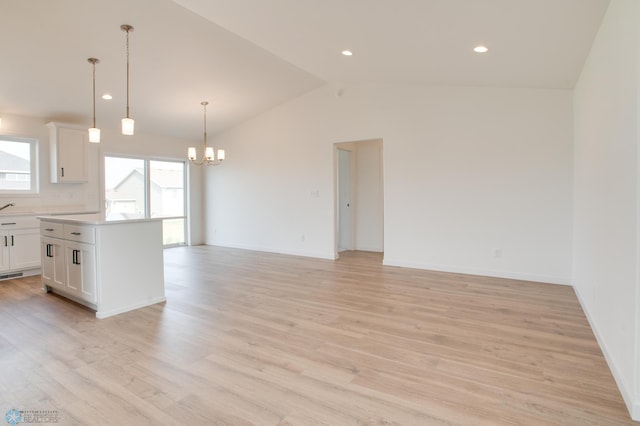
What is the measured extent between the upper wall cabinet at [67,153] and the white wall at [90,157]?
189 mm

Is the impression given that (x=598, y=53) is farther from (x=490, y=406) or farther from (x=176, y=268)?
(x=176, y=268)

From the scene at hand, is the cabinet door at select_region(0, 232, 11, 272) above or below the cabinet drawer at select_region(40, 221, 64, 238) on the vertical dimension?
below

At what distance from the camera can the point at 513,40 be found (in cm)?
323

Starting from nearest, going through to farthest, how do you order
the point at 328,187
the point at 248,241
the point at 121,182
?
the point at 328,187
the point at 121,182
the point at 248,241

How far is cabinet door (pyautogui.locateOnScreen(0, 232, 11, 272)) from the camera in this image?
4923 mm

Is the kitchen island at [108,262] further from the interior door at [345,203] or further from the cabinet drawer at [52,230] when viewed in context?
the interior door at [345,203]

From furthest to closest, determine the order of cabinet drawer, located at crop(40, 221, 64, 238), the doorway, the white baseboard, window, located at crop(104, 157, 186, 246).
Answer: the doorway
window, located at crop(104, 157, 186, 246)
cabinet drawer, located at crop(40, 221, 64, 238)
the white baseboard

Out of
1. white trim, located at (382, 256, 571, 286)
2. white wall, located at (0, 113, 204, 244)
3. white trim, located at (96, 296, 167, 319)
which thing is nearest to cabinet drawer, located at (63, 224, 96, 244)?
white trim, located at (96, 296, 167, 319)

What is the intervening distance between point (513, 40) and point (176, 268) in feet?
17.7

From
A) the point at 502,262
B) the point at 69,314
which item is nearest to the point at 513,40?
the point at 502,262

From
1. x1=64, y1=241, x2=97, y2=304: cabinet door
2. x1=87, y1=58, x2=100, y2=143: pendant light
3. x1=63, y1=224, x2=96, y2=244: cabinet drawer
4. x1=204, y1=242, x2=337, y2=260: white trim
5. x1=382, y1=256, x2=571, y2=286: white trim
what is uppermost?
x1=87, y1=58, x2=100, y2=143: pendant light

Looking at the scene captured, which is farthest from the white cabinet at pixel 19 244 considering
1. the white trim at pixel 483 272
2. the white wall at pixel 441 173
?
the white trim at pixel 483 272

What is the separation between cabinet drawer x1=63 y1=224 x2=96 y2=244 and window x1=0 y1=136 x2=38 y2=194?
2.60m

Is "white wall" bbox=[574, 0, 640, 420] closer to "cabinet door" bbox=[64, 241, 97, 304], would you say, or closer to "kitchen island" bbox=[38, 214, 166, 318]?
"kitchen island" bbox=[38, 214, 166, 318]
